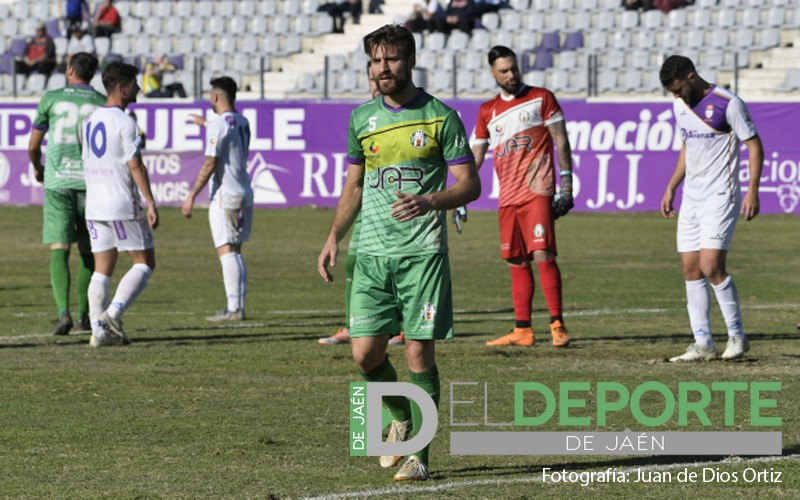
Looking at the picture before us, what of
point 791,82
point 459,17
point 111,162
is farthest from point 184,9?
point 111,162

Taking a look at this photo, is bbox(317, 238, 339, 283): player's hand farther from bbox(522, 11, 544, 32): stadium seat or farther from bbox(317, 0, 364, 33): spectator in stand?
bbox(317, 0, 364, 33): spectator in stand

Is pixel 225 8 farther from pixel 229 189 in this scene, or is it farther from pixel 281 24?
pixel 229 189

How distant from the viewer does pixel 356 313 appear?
24.4 ft

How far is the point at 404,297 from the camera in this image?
743 centimetres

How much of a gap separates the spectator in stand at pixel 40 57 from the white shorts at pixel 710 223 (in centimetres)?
2732

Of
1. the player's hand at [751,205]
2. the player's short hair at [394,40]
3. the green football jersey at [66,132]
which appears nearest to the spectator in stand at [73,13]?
the green football jersey at [66,132]

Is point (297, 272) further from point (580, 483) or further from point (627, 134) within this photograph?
point (580, 483)

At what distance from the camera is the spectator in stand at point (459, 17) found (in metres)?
34.3

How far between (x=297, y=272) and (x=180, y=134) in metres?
11.4

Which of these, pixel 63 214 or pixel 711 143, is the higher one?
pixel 711 143

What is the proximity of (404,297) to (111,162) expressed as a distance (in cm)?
550

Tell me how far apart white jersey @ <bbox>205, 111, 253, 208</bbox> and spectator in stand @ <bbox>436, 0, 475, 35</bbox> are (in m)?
20.0

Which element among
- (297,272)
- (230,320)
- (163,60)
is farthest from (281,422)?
(163,60)

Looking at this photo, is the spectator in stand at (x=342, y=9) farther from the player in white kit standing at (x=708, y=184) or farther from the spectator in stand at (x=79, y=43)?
the player in white kit standing at (x=708, y=184)
